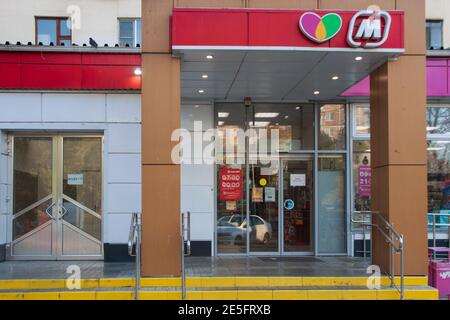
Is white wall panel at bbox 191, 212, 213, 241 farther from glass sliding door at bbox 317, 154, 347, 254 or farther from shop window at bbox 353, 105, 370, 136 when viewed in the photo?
shop window at bbox 353, 105, 370, 136

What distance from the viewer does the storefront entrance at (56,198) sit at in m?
10.9

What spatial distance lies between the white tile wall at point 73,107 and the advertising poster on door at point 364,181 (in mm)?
5955

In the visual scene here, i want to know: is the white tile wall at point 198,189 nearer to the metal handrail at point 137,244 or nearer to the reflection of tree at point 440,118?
the metal handrail at point 137,244

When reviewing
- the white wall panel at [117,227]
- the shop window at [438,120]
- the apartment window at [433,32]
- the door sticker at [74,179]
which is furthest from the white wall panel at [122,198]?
the apartment window at [433,32]

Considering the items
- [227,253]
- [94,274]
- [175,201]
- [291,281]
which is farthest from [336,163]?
[94,274]

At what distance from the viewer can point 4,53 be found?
418 inches

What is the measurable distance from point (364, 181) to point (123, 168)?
5496mm

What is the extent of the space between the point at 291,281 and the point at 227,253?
3.29m

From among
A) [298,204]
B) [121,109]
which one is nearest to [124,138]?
[121,109]

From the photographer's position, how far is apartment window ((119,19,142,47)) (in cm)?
1204

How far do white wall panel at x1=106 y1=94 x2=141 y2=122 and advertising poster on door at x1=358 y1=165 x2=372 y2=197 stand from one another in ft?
17.2

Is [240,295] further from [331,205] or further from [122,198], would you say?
[331,205]

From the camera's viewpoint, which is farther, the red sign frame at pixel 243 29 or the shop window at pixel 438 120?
the shop window at pixel 438 120

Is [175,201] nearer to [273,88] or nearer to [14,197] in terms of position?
[273,88]
